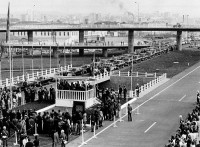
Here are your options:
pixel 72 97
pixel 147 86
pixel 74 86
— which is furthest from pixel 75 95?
pixel 147 86

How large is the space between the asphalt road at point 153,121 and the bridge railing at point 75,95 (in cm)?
373

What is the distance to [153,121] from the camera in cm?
2973

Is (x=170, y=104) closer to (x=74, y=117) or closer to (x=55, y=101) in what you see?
(x=55, y=101)

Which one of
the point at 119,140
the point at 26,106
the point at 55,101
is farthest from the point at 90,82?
the point at 119,140

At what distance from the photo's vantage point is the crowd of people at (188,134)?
65.0ft

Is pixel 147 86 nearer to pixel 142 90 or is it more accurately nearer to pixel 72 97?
pixel 142 90

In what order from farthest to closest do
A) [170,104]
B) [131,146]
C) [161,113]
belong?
[170,104] < [161,113] < [131,146]

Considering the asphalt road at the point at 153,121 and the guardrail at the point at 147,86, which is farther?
the guardrail at the point at 147,86

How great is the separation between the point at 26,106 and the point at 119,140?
10.8m

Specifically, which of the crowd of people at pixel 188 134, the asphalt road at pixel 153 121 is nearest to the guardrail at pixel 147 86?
the asphalt road at pixel 153 121

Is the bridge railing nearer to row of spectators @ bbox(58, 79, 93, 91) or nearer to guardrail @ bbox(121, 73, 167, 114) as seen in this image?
row of spectators @ bbox(58, 79, 93, 91)

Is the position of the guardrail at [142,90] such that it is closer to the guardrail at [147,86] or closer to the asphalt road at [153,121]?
the guardrail at [147,86]

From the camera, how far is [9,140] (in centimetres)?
2434

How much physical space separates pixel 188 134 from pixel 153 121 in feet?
28.3
